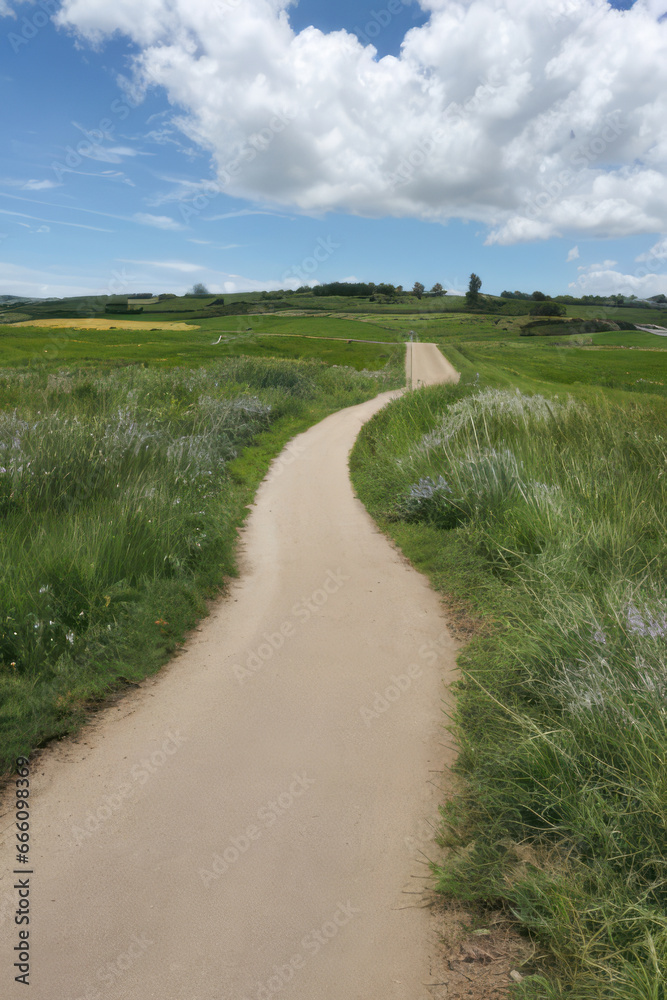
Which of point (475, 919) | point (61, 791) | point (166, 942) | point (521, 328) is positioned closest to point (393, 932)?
point (475, 919)

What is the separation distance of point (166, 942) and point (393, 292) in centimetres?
11738

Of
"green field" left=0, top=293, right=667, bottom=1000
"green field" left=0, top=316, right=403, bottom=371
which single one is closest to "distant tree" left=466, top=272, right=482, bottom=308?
"green field" left=0, top=316, right=403, bottom=371

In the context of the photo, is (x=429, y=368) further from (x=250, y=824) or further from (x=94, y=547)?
(x=250, y=824)

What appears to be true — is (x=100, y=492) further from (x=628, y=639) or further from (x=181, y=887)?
(x=628, y=639)

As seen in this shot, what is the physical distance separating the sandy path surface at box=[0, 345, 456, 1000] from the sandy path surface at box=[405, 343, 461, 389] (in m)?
22.7

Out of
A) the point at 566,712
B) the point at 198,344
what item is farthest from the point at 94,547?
the point at 198,344

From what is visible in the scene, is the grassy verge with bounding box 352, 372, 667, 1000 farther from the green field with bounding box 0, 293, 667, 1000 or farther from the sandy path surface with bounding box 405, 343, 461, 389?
the sandy path surface with bounding box 405, 343, 461, 389

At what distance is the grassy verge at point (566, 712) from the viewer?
8.73 ft

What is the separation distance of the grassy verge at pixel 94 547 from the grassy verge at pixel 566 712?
9.25ft

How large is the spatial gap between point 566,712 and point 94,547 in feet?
14.5

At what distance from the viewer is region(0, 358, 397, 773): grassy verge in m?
4.79

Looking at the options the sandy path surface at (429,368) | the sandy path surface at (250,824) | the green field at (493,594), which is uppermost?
the green field at (493,594)

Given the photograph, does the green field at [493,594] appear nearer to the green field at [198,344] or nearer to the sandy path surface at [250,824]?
the sandy path surface at [250,824]

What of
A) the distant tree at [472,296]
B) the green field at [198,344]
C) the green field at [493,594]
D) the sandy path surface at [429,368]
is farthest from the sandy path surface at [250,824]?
the distant tree at [472,296]
